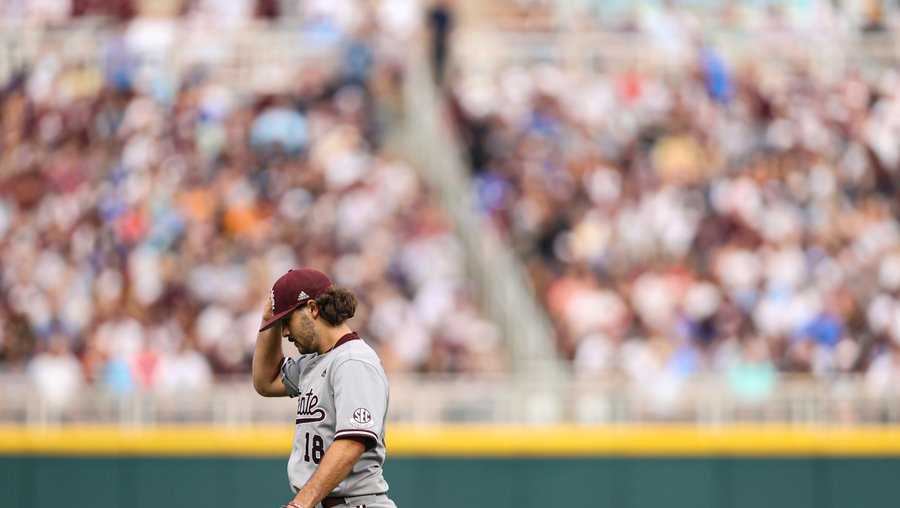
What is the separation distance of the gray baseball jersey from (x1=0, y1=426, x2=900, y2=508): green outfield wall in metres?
7.20

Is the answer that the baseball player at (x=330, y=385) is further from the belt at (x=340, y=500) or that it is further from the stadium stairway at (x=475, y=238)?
the stadium stairway at (x=475, y=238)

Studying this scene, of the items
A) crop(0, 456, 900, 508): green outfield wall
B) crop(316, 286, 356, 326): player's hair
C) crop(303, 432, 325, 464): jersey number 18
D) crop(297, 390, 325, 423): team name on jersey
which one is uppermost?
crop(0, 456, 900, 508): green outfield wall

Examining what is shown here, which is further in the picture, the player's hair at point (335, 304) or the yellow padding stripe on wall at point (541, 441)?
the yellow padding stripe on wall at point (541, 441)

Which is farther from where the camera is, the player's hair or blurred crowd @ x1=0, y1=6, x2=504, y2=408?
blurred crowd @ x1=0, y1=6, x2=504, y2=408

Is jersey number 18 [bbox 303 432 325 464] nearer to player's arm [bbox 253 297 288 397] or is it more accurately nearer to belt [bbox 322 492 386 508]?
belt [bbox 322 492 386 508]

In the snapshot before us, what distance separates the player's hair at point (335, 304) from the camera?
6414 millimetres

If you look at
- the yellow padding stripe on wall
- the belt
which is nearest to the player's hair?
the belt

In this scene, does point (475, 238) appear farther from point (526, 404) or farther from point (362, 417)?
point (362, 417)

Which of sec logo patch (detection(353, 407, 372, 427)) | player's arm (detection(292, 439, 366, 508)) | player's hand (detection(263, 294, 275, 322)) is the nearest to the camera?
player's arm (detection(292, 439, 366, 508))

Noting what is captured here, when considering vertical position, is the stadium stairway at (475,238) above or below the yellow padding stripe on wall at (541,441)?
above

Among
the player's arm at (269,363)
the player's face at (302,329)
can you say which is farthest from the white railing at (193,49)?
the player's face at (302,329)

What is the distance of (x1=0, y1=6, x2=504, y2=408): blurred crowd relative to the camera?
1461 cm

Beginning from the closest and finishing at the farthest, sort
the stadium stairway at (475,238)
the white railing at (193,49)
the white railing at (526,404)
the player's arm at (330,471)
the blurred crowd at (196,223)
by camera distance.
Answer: the player's arm at (330,471)
the white railing at (526,404)
the blurred crowd at (196,223)
the stadium stairway at (475,238)
the white railing at (193,49)

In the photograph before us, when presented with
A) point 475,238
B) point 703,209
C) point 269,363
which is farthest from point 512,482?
point 269,363
